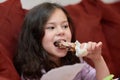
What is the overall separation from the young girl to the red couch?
6 centimetres

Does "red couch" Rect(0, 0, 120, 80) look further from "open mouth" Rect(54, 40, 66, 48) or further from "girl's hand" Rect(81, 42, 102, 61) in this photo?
"girl's hand" Rect(81, 42, 102, 61)

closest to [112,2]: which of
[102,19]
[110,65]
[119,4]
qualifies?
[119,4]

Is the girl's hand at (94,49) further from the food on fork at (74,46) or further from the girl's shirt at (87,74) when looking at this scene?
the girl's shirt at (87,74)

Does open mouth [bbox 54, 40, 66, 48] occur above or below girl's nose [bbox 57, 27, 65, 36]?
below

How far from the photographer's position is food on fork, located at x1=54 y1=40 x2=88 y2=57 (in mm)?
1204

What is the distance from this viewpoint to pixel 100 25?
1.77 meters

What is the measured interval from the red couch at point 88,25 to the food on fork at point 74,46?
0.23m

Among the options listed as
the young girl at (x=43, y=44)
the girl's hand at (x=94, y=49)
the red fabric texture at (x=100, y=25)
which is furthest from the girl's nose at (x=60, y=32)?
the red fabric texture at (x=100, y=25)

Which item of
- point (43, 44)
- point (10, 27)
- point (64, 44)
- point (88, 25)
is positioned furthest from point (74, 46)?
point (88, 25)

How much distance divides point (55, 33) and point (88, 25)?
16.5 inches

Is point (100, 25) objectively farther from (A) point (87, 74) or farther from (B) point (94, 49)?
→ (B) point (94, 49)

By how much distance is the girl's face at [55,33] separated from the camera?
1319 mm

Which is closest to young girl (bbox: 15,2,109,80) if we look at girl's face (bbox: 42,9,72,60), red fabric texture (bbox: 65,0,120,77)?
girl's face (bbox: 42,9,72,60)

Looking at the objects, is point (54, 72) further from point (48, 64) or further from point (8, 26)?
point (8, 26)
